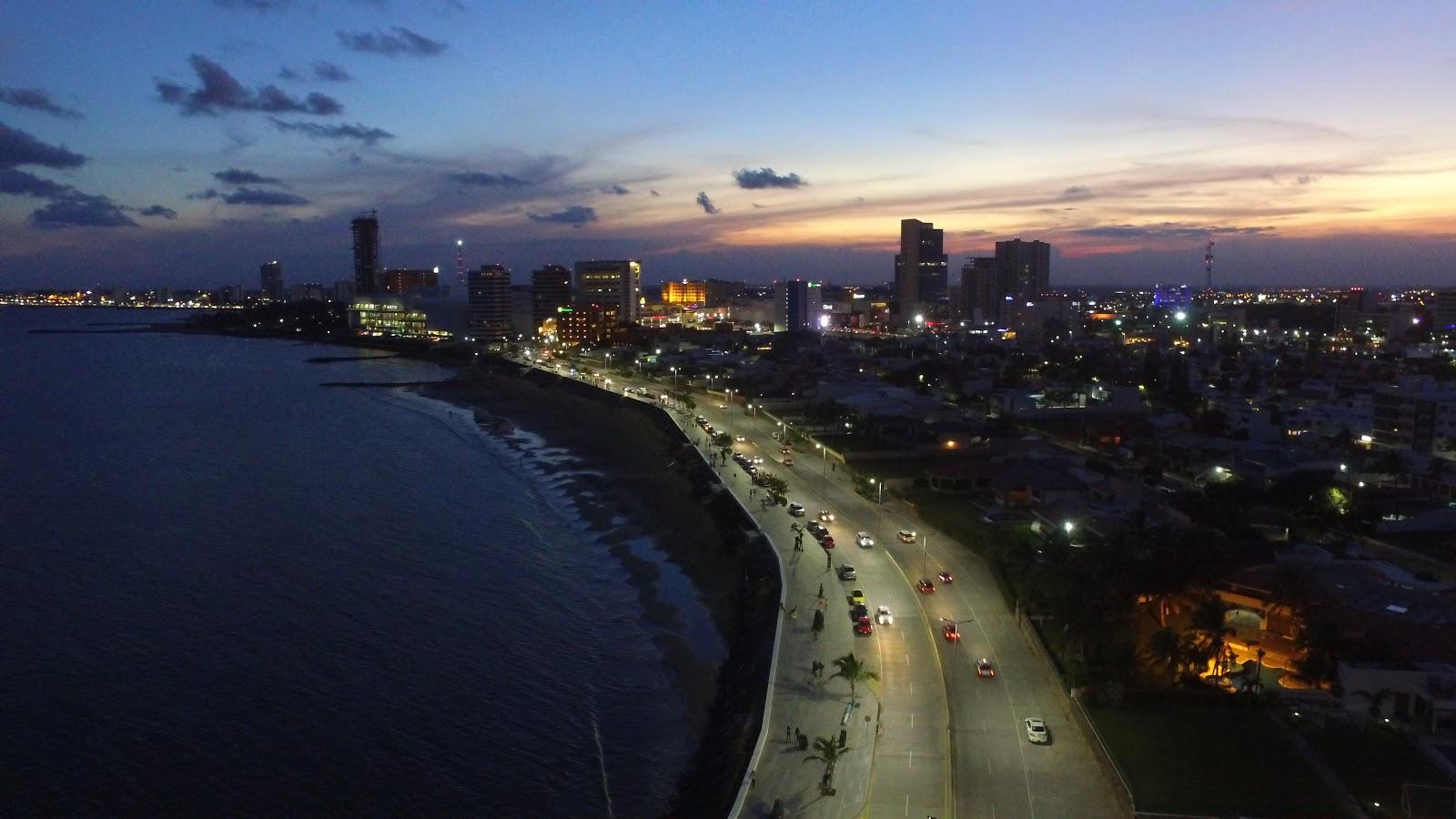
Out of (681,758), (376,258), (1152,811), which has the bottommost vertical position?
(681,758)

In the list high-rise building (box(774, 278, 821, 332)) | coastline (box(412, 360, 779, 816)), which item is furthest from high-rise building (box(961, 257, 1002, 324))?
coastline (box(412, 360, 779, 816))

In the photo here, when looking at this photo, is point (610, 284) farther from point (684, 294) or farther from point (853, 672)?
point (853, 672)

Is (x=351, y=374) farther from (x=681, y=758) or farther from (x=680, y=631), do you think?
(x=681, y=758)

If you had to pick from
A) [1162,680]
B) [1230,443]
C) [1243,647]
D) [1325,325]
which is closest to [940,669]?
[1162,680]

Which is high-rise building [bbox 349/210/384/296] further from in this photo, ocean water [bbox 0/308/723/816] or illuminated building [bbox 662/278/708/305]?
ocean water [bbox 0/308/723/816]

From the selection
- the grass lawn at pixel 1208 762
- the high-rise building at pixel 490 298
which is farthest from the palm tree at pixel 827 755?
the high-rise building at pixel 490 298

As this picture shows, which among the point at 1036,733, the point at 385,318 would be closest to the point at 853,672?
the point at 1036,733
